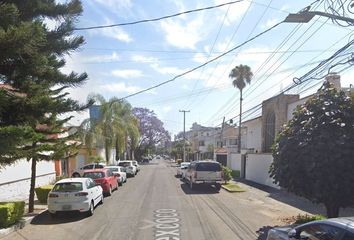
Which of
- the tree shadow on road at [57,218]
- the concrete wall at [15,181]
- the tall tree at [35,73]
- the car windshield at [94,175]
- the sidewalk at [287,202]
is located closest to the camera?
the tall tree at [35,73]

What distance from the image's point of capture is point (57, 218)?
18.0 m

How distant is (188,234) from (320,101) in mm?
5373

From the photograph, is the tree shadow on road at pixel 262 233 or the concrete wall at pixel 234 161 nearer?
the tree shadow on road at pixel 262 233

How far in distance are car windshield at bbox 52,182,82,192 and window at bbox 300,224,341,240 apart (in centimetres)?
1176

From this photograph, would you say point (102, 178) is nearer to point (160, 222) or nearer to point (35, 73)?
point (160, 222)

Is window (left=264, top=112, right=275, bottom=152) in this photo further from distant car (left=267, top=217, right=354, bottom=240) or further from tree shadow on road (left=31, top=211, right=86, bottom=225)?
distant car (left=267, top=217, right=354, bottom=240)

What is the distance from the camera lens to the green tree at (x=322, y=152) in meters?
12.7

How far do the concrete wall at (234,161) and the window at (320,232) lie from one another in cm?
4057

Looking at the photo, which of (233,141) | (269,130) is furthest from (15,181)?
(233,141)

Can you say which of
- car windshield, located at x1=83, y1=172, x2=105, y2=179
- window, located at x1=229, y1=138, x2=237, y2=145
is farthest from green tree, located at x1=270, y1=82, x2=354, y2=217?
window, located at x1=229, y1=138, x2=237, y2=145

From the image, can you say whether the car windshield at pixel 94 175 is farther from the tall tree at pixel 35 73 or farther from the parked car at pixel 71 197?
the tall tree at pixel 35 73

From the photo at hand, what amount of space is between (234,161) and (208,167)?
2153 cm

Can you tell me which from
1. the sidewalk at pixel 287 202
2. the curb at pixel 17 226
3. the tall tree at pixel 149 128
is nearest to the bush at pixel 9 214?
the curb at pixel 17 226

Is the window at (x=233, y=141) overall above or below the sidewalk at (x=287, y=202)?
above
